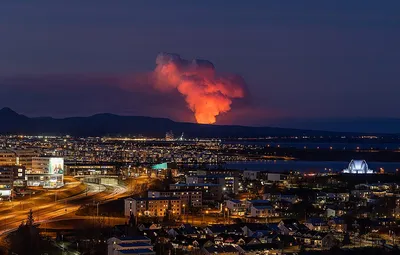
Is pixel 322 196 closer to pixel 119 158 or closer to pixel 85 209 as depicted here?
pixel 85 209

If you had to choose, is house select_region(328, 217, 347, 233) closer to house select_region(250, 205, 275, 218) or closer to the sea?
house select_region(250, 205, 275, 218)

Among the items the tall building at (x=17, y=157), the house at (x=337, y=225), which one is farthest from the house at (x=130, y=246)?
the tall building at (x=17, y=157)

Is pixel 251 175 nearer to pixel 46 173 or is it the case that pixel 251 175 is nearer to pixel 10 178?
pixel 46 173

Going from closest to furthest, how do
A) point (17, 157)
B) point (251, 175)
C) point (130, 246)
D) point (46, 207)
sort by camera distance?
point (130, 246) < point (46, 207) < point (251, 175) < point (17, 157)

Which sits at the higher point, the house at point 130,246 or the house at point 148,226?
the house at point 148,226

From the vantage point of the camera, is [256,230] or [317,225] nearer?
[256,230]

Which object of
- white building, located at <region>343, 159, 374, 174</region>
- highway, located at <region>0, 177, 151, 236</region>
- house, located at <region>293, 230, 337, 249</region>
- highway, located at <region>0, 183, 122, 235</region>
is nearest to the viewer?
house, located at <region>293, 230, 337, 249</region>

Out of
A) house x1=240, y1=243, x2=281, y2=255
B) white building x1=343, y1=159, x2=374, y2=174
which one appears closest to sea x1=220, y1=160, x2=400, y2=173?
white building x1=343, y1=159, x2=374, y2=174

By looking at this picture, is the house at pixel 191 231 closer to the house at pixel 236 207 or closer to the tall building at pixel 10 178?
the house at pixel 236 207

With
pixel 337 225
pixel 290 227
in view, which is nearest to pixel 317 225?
pixel 337 225

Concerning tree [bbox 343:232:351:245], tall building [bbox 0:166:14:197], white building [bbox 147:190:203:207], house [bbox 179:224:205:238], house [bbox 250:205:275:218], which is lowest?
A: tree [bbox 343:232:351:245]

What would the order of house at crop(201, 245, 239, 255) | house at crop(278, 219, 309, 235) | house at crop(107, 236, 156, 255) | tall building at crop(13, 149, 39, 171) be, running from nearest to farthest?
1. house at crop(107, 236, 156, 255)
2. house at crop(201, 245, 239, 255)
3. house at crop(278, 219, 309, 235)
4. tall building at crop(13, 149, 39, 171)

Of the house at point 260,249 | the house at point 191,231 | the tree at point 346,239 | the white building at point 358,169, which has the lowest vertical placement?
the house at point 260,249
